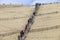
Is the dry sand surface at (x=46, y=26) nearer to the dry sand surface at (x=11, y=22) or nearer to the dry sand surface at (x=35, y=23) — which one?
the dry sand surface at (x=35, y=23)

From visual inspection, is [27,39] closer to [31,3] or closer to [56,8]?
[56,8]

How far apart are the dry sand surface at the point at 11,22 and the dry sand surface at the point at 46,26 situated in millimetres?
103

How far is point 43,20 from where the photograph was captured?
154 cm

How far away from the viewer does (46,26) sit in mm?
1402

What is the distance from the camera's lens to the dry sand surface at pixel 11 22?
4.19 feet

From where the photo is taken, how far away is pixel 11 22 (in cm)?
151

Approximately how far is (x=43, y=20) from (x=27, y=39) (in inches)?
15.3

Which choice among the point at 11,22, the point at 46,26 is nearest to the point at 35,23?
the point at 46,26

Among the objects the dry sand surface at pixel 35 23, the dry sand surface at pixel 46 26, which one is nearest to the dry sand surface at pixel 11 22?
the dry sand surface at pixel 35 23

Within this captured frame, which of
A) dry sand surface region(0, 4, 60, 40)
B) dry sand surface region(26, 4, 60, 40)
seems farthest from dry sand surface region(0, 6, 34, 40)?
dry sand surface region(26, 4, 60, 40)

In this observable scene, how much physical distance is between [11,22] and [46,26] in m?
0.33

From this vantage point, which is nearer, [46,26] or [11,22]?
[46,26]

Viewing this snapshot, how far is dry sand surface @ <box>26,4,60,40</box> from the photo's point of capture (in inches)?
49.4

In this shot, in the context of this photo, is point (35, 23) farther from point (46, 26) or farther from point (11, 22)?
point (11, 22)
